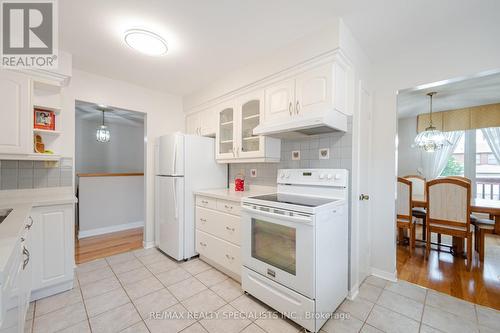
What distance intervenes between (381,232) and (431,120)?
3.59 meters

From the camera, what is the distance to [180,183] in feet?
8.76

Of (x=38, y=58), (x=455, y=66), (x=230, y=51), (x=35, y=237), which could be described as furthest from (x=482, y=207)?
(x=38, y=58)

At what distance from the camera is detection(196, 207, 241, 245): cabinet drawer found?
219cm

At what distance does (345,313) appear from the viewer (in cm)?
172

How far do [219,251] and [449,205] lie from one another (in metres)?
2.90

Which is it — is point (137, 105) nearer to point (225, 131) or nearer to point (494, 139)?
point (225, 131)

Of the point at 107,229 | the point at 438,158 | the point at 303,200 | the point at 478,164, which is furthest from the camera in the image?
the point at 438,158

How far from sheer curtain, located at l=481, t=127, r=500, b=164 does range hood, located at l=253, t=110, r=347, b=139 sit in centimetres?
431

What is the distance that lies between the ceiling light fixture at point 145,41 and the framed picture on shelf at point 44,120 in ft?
4.07

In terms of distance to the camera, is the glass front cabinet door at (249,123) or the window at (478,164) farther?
the window at (478,164)

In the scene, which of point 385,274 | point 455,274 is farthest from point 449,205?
point 385,274

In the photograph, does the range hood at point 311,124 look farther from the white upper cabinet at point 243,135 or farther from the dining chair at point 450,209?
the dining chair at point 450,209

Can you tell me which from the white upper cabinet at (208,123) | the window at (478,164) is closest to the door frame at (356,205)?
the white upper cabinet at (208,123)

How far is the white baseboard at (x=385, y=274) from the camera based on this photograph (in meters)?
2.20
